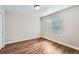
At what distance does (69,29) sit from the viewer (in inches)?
99.5

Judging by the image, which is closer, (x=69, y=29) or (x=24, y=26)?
(x=24, y=26)

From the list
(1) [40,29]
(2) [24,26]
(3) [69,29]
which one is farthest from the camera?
(3) [69,29]

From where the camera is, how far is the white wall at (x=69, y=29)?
211cm

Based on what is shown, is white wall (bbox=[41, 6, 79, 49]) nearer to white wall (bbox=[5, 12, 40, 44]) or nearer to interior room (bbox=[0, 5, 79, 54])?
interior room (bbox=[0, 5, 79, 54])

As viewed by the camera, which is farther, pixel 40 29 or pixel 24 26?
pixel 24 26

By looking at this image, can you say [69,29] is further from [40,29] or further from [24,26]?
[24,26]

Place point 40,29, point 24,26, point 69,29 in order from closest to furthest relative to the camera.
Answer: point 40,29 → point 24,26 → point 69,29

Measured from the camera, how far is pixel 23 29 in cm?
225

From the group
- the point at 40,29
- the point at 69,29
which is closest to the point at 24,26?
the point at 40,29

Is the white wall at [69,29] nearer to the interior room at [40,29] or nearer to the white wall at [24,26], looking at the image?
the interior room at [40,29]

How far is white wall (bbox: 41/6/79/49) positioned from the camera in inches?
83.1

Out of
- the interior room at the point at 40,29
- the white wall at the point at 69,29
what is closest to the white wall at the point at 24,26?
the interior room at the point at 40,29

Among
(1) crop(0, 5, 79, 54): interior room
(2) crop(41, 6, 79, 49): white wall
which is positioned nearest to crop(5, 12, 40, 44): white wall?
(1) crop(0, 5, 79, 54): interior room
